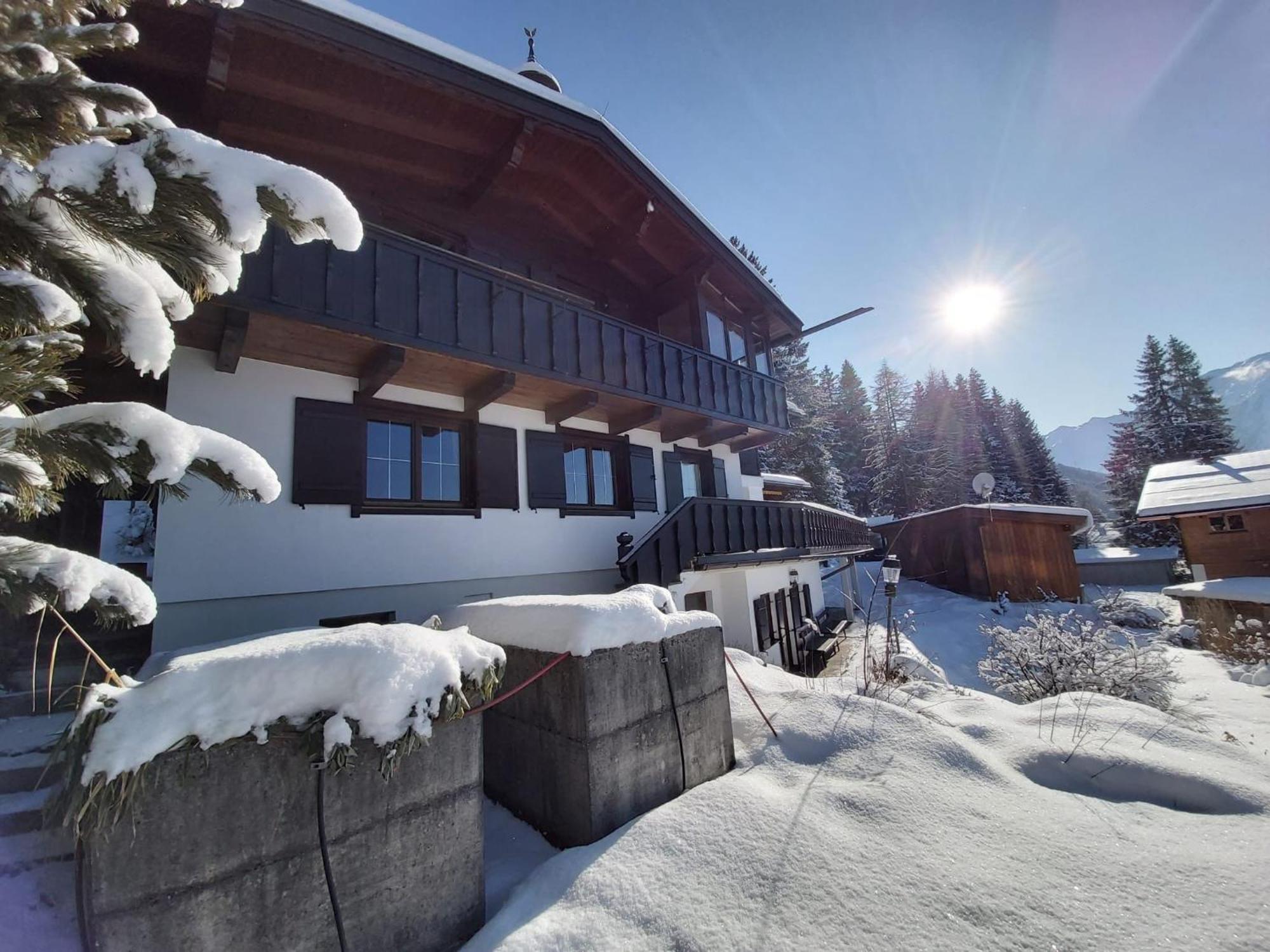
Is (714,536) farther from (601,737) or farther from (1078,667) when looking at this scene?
(601,737)

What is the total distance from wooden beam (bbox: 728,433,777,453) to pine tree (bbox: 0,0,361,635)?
12.3m

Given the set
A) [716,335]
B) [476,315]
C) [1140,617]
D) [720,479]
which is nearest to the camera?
[476,315]

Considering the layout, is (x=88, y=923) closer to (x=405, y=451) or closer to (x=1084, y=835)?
(x=1084, y=835)

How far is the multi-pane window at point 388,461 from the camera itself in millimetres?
7086

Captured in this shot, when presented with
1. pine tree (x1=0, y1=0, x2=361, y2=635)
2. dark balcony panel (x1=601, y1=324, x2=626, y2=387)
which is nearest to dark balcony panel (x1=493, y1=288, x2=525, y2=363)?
dark balcony panel (x1=601, y1=324, x2=626, y2=387)

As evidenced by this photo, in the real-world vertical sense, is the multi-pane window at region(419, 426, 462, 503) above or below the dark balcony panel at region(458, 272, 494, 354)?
below

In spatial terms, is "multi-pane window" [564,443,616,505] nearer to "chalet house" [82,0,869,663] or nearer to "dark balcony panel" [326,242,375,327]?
"chalet house" [82,0,869,663]

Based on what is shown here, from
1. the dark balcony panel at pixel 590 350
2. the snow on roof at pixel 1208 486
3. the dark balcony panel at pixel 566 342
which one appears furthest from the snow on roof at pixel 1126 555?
the dark balcony panel at pixel 566 342

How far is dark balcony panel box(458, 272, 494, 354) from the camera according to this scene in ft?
23.2

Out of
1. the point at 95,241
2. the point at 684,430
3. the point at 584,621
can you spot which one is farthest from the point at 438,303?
the point at 684,430

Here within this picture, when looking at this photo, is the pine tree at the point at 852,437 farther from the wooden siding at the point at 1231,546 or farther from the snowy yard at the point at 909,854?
the snowy yard at the point at 909,854

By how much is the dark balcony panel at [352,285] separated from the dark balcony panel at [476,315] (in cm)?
112

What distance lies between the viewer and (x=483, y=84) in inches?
288

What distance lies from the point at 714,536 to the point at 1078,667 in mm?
5894
